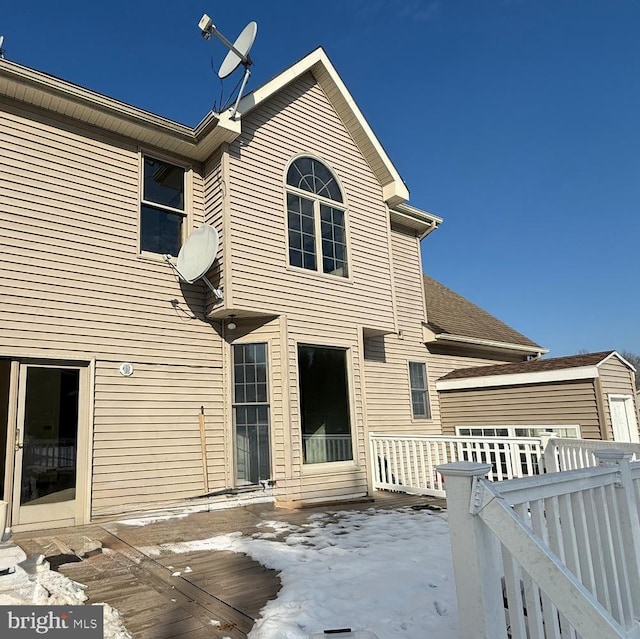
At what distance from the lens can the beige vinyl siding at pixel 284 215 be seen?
6.88 metres

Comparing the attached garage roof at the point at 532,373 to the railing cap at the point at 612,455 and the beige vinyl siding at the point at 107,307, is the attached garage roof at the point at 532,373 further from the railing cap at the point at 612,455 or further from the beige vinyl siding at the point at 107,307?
the railing cap at the point at 612,455

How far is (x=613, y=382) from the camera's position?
8602 millimetres

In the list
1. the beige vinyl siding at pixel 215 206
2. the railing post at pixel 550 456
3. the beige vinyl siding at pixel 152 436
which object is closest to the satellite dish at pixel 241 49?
the beige vinyl siding at pixel 215 206

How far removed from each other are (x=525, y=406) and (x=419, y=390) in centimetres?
215

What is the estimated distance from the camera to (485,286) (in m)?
29.0

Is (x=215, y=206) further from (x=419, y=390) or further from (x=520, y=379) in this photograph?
(x=520, y=379)

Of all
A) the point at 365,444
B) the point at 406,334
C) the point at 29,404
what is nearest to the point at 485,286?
the point at 406,334

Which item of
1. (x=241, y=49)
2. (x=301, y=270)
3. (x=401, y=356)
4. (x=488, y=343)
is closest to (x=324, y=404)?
(x=301, y=270)

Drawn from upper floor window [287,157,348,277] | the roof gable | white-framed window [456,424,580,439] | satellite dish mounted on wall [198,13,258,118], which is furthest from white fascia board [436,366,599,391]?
satellite dish mounted on wall [198,13,258,118]

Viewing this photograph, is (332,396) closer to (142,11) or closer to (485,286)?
(142,11)

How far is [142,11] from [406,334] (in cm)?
918

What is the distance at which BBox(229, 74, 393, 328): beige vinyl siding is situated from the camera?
688 centimetres

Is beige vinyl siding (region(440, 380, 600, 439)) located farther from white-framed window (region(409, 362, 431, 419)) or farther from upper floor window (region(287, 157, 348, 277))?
upper floor window (region(287, 157, 348, 277))

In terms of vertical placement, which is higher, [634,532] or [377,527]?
[634,532]
